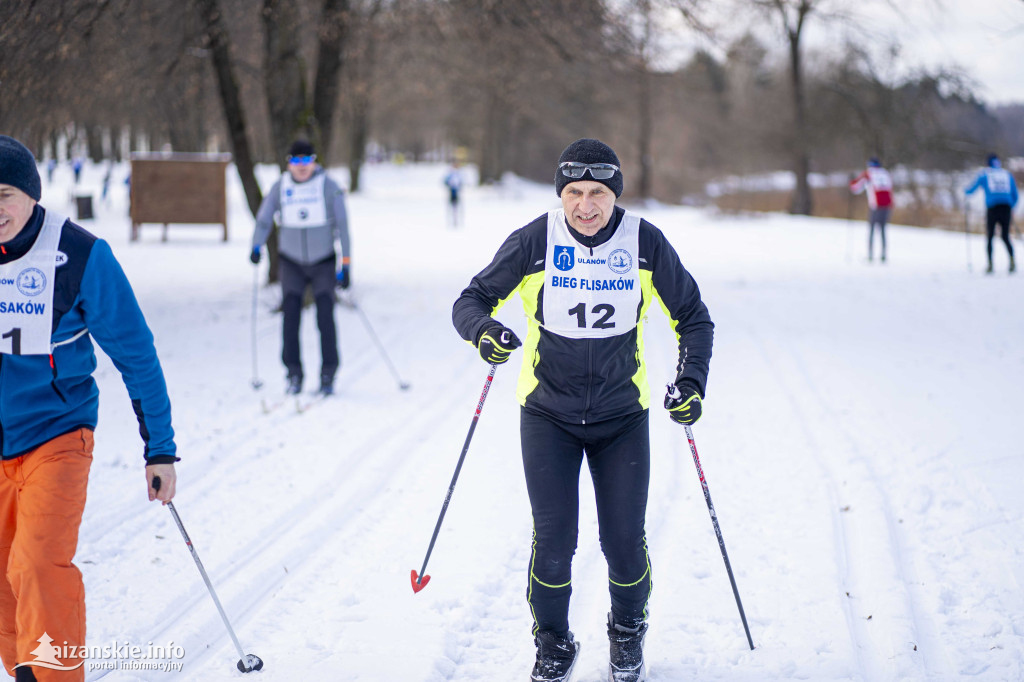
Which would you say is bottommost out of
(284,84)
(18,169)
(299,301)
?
(299,301)

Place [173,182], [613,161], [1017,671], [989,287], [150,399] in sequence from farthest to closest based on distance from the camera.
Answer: [173,182], [989,287], [1017,671], [613,161], [150,399]

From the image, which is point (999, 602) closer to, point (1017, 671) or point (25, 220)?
point (1017, 671)

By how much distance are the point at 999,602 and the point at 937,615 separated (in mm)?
346

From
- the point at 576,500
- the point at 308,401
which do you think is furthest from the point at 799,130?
the point at 576,500

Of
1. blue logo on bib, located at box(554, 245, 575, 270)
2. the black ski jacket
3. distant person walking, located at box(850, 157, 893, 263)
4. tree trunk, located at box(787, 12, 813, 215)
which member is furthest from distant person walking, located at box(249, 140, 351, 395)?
tree trunk, located at box(787, 12, 813, 215)

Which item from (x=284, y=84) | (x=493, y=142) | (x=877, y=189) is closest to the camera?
(x=284, y=84)

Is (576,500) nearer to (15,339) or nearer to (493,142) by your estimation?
(15,339)

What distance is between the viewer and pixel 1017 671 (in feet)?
11.3

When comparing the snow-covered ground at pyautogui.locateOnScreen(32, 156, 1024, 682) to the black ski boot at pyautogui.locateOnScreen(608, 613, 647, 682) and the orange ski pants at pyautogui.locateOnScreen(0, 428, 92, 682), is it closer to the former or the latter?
the black ski boot at pyautogui.locateOnScreen(608, 613, 647, 682)

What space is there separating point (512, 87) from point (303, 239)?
10523mm

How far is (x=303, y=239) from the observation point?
24.8 ft

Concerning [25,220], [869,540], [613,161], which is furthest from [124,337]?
[869,540]

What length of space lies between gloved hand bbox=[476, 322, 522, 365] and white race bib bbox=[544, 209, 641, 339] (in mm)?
163

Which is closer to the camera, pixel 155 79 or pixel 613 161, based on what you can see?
pixel 613 161
